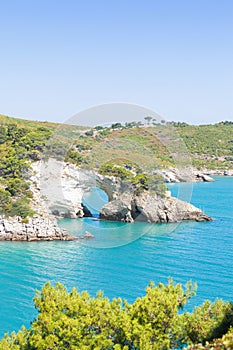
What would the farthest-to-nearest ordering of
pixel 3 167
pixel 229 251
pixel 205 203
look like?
pixel 205 203 → pixel 3 167 → pixel 229 251

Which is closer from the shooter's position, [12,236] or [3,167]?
[12,236]

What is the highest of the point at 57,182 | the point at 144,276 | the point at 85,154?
the point at 85,154

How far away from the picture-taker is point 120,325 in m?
10.9

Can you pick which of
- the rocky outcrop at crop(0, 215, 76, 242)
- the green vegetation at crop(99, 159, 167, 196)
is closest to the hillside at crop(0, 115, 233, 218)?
the green vegetation at crop(99, 159, 167, 196)

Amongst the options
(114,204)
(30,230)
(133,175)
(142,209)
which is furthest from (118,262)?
(133,175)

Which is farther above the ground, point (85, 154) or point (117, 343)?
point (85, 154)

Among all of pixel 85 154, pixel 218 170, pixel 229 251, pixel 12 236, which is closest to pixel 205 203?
pixel 85 154

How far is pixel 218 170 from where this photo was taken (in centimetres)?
9294

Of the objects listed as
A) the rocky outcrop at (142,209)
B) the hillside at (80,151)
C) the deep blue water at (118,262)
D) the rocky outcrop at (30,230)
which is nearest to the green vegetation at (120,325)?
the deep blue water at (118,262)

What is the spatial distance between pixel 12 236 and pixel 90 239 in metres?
5.31

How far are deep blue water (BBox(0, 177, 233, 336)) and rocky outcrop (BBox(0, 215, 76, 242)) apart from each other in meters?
0.85

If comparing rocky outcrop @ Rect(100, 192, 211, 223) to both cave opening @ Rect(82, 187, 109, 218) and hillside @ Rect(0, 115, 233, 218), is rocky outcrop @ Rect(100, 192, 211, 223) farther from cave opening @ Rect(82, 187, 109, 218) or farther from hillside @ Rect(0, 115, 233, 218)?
cave opening @ Rect(82, 187, 109, 218)

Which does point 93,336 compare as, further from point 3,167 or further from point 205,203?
point 205,203

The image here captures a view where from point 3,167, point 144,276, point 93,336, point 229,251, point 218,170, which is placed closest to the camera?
point 93,336
